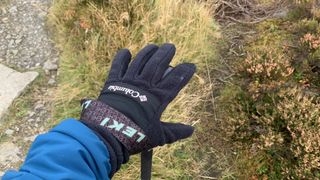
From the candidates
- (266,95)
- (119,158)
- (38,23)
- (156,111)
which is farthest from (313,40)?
(38,23)

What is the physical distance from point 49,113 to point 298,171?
1.98 meters

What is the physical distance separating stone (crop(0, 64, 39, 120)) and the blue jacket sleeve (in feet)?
6.52

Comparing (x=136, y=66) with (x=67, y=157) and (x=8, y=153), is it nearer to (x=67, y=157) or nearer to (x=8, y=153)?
(x=67, y=157)

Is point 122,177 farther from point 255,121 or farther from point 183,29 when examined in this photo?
point 183,29

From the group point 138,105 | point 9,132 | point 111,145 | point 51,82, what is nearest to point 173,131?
point 138,105

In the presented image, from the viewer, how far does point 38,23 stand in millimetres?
4395

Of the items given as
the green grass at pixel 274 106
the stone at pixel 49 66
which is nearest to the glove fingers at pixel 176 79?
the green grass at pixel 274 106

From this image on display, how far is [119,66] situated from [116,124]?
354 mm

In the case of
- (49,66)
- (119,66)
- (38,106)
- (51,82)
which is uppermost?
(119,66)

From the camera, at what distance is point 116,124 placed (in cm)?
195

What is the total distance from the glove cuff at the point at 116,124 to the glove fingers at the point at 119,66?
198 mm

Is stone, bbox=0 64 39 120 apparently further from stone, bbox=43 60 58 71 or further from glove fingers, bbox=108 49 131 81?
glove fingers, bbox=108 49 131 81

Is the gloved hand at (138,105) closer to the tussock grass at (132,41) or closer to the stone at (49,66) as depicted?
the tussock grass at (132,41)

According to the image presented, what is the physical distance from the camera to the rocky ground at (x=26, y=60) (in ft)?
11.2
